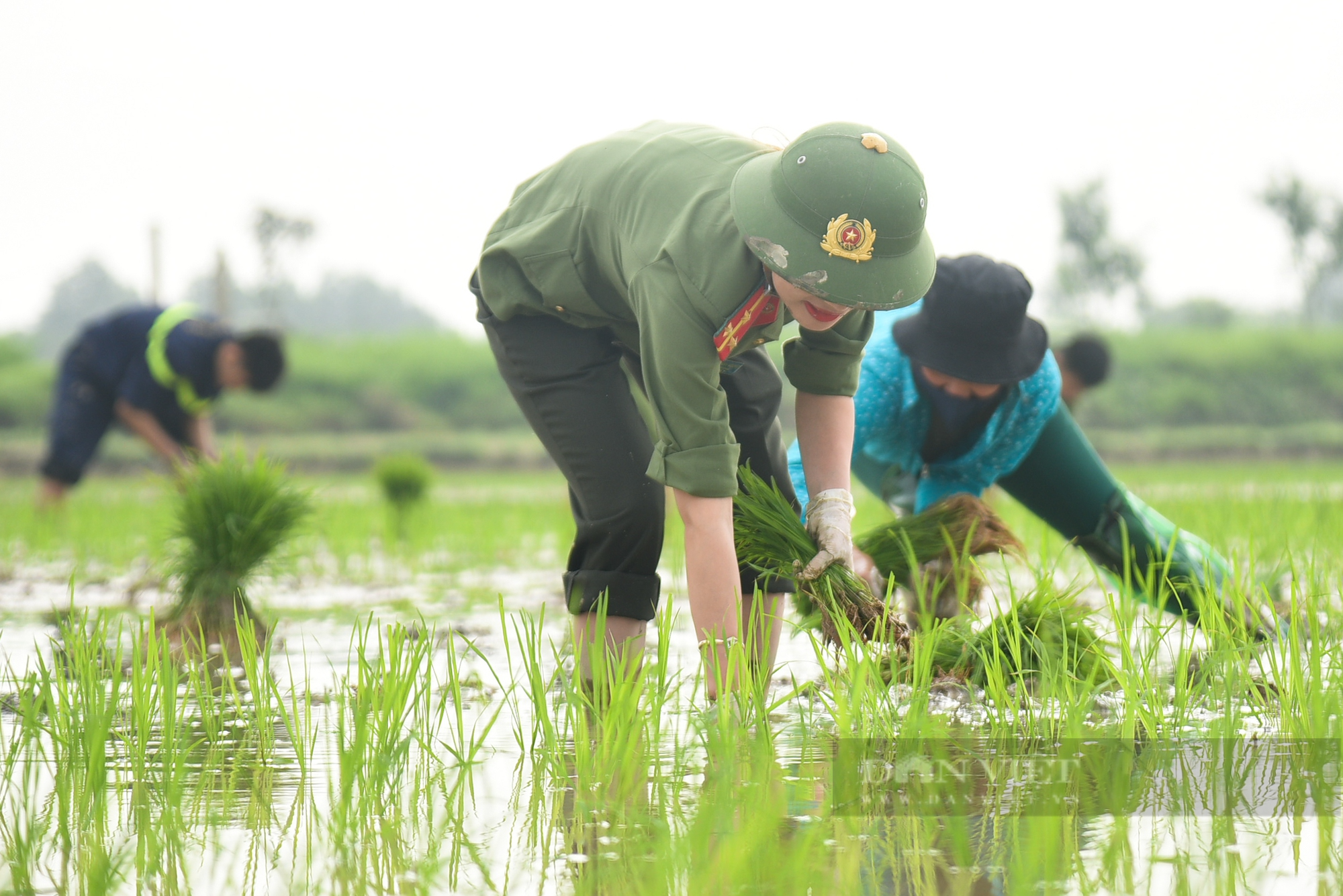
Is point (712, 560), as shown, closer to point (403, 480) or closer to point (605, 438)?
point (605, 438)

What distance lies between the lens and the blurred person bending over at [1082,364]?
16.2 feet

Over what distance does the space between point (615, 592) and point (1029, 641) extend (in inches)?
31.5

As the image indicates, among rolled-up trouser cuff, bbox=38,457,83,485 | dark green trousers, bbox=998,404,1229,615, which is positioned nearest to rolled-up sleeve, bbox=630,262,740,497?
dark green trousers, bbox=998,404,1229,615

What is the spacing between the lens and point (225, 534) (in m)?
3.41

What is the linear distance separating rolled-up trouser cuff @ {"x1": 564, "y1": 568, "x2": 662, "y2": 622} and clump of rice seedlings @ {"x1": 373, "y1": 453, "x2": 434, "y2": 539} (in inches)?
170

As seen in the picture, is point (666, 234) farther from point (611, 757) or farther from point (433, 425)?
point (433, 425)

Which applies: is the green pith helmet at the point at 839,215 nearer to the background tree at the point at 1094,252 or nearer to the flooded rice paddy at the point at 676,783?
the flooded rice paddy at the point at 676,783

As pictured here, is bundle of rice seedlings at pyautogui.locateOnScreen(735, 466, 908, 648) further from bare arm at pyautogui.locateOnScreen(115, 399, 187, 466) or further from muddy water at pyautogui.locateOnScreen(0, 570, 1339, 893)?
bare arm at pyautogui.locateOnScreen(115, 399, 187, 466)

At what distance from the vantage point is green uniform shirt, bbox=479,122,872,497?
1.89 meters

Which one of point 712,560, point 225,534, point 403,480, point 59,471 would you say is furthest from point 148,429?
point 712,560

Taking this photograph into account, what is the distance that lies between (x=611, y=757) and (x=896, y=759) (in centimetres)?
45

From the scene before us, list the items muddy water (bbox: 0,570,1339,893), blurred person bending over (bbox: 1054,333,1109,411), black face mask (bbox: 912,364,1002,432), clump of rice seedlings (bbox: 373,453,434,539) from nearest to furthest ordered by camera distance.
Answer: muddy water (bbox: 0,570,1339,893)
black face mask (bbox: 912,364,1002,432)
blurred person bending over (bbox: 1054,333,1109,411)
clump of rice seedlings (bbox: 373,453,434,539)

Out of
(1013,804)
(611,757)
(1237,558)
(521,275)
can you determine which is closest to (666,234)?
(521,275)

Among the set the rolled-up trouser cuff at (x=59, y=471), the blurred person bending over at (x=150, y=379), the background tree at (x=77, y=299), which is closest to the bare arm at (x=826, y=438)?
the blurred person bending over at (x=150, y=379)
